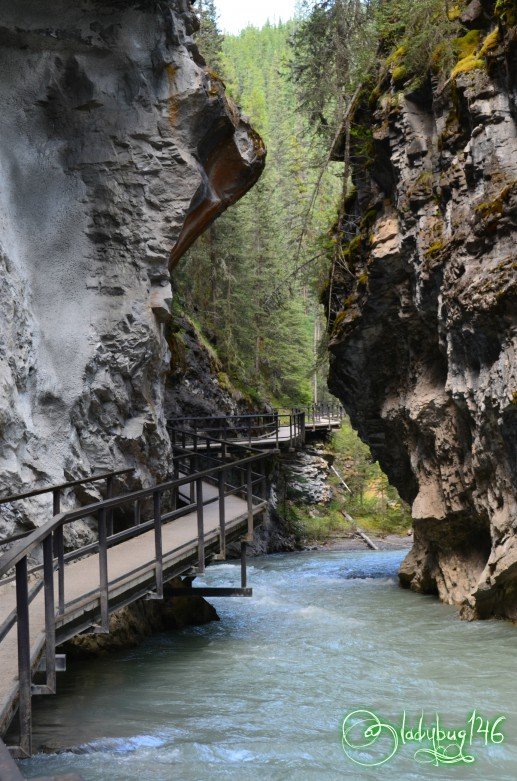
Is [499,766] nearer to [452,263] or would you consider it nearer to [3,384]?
[3,384]

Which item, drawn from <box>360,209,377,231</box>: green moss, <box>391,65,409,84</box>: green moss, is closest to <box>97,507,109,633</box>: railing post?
<box>360,209,377,231</box>: green moss

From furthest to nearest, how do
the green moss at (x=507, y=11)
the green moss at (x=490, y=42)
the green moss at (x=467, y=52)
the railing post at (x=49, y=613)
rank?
the green moss at (x=467, y=52) < the green moss at (x=490, y=42) < the green moss at (x=507, y=11) < the railing post at (x=49, y=613)

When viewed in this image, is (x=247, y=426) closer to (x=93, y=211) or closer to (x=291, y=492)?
(x=291, y=492)

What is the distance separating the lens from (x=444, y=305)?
11.8 m

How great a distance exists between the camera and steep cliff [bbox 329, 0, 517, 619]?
10.4 m

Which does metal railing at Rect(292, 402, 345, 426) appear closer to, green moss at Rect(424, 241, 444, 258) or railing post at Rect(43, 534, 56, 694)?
green moss at Rect(424, 241, 444, 258)

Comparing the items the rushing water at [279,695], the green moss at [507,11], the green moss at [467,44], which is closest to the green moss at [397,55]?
the green moss at [467,44]

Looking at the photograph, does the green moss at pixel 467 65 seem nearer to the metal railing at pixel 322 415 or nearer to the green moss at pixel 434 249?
the green moss at pixel 434 249

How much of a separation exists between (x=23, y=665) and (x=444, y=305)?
9210 mm

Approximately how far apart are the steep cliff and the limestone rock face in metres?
3.71

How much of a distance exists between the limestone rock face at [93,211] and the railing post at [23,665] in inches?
187

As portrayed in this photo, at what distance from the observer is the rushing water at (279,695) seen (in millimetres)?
5465

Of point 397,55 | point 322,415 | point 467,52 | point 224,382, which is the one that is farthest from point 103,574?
point 322,415

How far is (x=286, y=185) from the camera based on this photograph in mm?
60500
